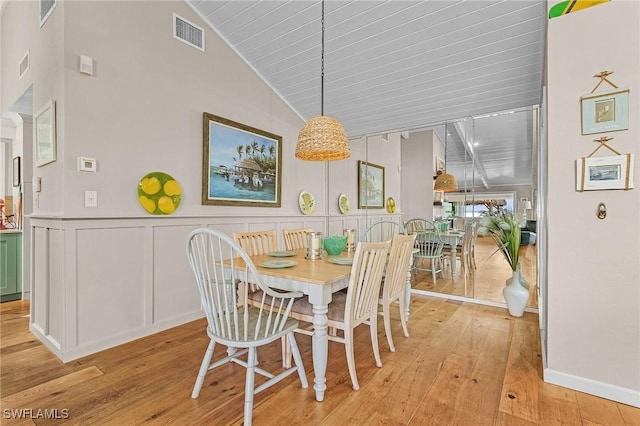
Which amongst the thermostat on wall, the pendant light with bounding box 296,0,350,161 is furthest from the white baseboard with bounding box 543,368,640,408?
the thermostat on wall

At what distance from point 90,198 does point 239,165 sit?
1.49 metres

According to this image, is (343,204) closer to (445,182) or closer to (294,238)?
(445,182)

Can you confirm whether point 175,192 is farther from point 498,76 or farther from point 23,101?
point 498,76

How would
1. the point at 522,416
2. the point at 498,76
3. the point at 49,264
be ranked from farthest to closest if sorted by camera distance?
the point at 498,76
the point at 49,264
the point at 522,416

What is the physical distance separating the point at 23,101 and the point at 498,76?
16.4ft

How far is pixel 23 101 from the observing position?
324cm

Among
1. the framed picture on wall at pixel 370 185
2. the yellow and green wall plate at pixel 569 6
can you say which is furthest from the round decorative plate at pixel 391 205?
the yellow and green wall plate at pixel 569 6

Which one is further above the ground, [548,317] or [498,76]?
[498,76]

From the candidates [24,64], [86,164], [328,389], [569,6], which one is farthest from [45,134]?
[569,6]

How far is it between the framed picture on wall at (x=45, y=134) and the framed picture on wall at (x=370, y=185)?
3.82 meters

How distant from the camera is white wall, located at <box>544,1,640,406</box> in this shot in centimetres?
171

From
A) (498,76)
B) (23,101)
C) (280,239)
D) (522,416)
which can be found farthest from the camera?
(280,239)

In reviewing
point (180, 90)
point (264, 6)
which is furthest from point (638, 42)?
→ point (180, 90)

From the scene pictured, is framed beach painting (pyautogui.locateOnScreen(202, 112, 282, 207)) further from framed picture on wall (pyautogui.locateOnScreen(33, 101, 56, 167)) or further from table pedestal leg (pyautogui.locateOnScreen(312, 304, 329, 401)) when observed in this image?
table pedestal leg (pyautogui.locateOnScreen(312, 304, 329, 401))
